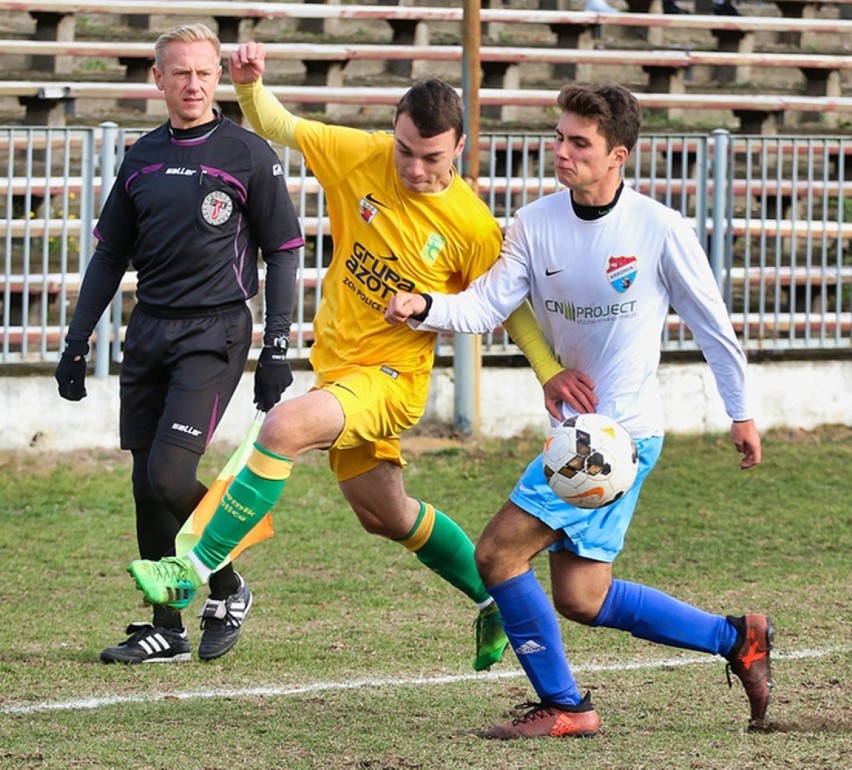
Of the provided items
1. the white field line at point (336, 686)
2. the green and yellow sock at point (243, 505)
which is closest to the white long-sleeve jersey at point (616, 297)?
the green and yellow sock at point (243, 505)

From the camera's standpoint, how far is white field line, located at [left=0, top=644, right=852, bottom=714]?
544 cm

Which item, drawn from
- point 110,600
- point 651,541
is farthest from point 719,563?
point 110,600

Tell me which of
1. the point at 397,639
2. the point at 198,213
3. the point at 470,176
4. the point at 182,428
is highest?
the point at 470,176

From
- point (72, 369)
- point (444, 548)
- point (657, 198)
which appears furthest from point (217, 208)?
point (657, 198)

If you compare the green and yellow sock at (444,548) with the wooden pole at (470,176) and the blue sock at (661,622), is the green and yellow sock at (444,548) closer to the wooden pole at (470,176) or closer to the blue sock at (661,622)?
the blue sock at (661,622)

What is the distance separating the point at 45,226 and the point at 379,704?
19.6ft

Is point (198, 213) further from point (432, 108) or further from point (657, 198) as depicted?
point (657, 198)

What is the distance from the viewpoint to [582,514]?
502 centimetres

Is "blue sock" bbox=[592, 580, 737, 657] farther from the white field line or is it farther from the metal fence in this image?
the metal fence

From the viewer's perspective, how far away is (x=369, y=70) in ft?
54.7

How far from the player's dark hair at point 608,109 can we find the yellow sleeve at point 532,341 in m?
0.67

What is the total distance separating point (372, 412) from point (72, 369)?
4.71ft

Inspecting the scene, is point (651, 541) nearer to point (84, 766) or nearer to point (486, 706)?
point (486, 706)

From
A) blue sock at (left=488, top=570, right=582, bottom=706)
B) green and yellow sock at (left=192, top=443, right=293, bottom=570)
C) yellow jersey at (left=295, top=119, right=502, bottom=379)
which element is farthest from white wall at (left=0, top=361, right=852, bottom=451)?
blue sock at (left=488, top=570, right=582, bottom=706)
